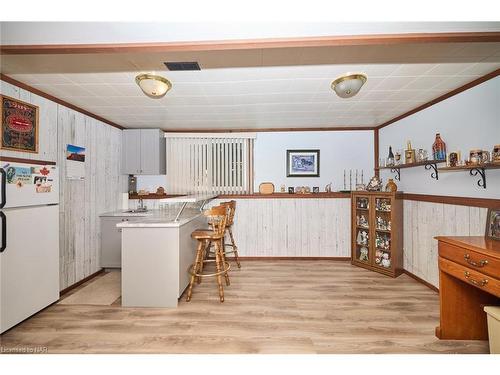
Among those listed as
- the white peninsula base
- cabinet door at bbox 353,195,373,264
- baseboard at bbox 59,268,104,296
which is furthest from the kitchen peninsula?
cabinet door at bbox 353,195,373,264

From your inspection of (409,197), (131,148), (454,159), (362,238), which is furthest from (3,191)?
(409,197)

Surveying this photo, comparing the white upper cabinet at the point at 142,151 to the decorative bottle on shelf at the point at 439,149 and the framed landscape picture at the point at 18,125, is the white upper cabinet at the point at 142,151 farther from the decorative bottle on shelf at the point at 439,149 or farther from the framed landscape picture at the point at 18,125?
the decorative bottle on shelf at the point at 439,149

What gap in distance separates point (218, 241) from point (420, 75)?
2.87 metres

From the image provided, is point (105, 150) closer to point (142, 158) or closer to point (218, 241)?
→ point (142, 158)

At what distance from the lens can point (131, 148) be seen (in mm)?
4504

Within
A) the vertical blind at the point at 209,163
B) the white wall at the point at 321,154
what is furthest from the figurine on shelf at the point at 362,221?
the vertical blind at the point at 209,163

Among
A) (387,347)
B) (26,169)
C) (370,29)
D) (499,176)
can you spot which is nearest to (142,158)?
(26,169)

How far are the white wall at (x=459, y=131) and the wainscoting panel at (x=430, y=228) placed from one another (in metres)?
0.20

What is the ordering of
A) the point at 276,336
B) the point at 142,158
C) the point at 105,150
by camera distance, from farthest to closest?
the point at 142,158, the point at 105,150, the point at 276,336

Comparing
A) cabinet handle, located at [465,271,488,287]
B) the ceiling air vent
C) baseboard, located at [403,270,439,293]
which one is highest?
the ceiling air vent

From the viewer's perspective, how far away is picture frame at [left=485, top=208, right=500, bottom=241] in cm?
206

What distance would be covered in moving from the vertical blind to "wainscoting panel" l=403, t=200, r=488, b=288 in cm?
272

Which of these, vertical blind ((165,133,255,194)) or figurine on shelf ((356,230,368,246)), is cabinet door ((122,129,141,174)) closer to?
vertical blind ((165,133,255,194))

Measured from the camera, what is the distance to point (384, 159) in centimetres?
430
